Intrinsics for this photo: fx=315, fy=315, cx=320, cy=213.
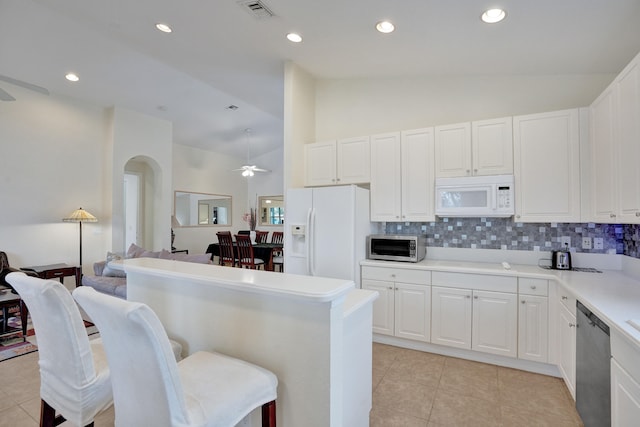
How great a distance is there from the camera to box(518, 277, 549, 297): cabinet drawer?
2654 mm

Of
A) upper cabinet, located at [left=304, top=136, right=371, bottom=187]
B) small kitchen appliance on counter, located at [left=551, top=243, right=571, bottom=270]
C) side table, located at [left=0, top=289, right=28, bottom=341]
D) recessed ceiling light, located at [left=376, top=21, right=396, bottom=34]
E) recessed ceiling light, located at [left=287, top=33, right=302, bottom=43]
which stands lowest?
side table, located at [left=0, top=289, right=28, bottom=341]

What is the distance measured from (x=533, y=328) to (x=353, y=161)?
241cm

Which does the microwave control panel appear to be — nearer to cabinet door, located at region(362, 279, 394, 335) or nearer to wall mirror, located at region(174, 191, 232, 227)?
Result: cabinet door, located at region(362, 279, 394, 335)

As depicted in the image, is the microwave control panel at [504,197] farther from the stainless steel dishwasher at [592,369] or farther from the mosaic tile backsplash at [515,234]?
the stainless steel dishwasher at [592,369]

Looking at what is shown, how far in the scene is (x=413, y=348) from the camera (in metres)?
3.27

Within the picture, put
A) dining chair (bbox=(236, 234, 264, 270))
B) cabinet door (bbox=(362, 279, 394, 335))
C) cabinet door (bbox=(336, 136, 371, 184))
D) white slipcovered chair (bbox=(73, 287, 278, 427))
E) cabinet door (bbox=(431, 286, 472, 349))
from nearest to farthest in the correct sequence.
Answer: white slipcovered chair (bbox=(73, 287, 278, 427)) → cabinet door (bbox=(431, 286, 472, 349)) → cabinet door (bbox=(362, 279, 394, 335)) → cabinet door (bbox=(336, 136, 371, 184)) → dining chair (bbox=(236, 234, 264, 270))

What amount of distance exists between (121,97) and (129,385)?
5.44 metres

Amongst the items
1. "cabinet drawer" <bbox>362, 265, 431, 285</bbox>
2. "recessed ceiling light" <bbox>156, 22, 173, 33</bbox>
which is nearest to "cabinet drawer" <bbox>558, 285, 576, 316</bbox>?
"cabinet drawer" <bbox>362, 265, 431, 285</bbox>

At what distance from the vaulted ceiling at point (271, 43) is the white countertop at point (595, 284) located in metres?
1.81

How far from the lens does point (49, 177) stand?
16.3ft

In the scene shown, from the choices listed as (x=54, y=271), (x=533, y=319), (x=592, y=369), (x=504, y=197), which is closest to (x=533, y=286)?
(x=533, y=319)

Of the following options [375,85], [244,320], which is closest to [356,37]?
[375,85]

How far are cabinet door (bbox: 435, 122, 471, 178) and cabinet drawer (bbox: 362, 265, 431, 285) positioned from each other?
1.05 meters

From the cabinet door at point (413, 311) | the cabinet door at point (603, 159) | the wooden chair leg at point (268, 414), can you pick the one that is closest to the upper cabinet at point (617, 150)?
the cabinet door at point (603, 159)
